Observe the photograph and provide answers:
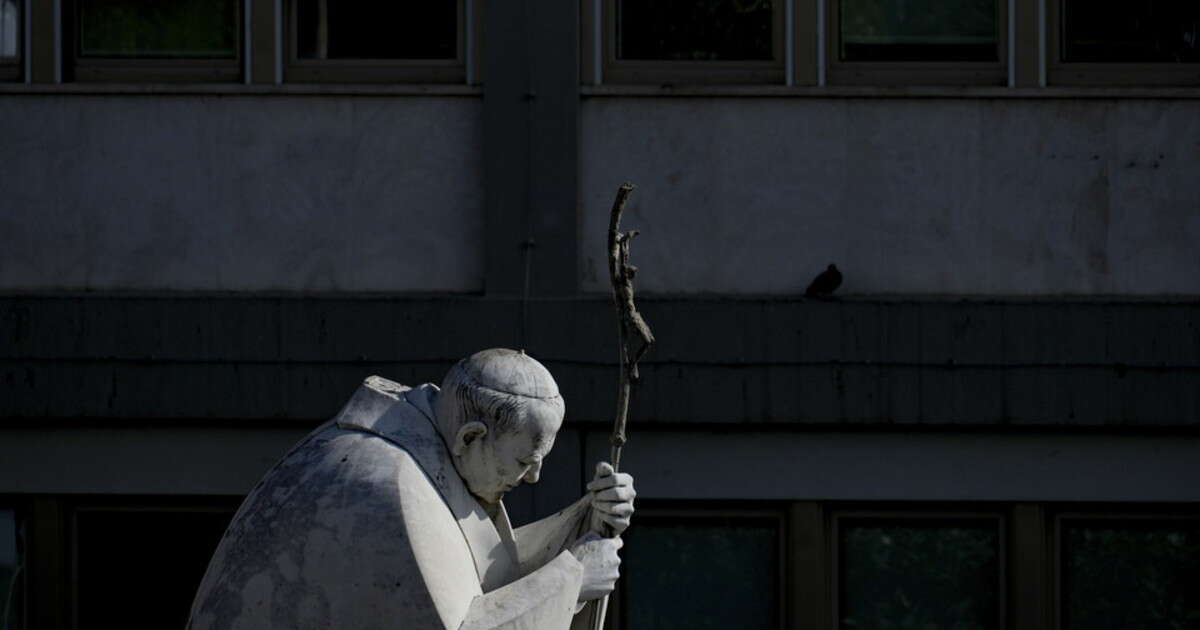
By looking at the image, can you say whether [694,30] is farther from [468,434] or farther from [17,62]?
[468,434]

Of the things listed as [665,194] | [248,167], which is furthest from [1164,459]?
[248,167]

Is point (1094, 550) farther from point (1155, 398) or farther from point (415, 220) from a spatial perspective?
point (415, 220)

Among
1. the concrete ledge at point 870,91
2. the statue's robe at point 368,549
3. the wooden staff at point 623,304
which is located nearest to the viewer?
the statue's robe at point 368,549

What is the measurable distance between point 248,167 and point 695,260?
2195 millimetres

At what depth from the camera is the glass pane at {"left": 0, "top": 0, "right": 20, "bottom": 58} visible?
12.8 meters

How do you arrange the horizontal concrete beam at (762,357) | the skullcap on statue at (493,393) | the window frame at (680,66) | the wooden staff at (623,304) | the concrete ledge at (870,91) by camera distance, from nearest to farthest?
the skullcap on statue at (493,393) < the wooden staff at (623,304) < the horizontal concrete beam at (762,357) < the concrete ledge at (870,91) < the window frame at (680,66)

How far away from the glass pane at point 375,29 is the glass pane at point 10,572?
8.85 feet

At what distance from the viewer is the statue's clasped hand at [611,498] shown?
7098mm

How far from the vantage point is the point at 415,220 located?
41.1 ft

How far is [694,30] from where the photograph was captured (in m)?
12.7

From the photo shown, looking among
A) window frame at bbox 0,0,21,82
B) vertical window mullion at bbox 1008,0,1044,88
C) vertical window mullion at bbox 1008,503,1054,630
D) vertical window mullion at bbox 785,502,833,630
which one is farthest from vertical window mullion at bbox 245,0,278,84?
vertical window mullion at bbox 1008,503,1054,630

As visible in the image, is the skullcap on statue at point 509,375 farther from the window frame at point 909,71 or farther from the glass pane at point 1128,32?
the glass pane at point 1128,32

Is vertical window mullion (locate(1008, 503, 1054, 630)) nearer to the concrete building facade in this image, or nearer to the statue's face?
the concrete building facade

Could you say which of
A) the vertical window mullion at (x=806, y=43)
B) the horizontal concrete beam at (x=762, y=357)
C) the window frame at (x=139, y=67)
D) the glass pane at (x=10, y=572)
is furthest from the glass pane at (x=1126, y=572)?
the glass pane at (x=10, y=572)
